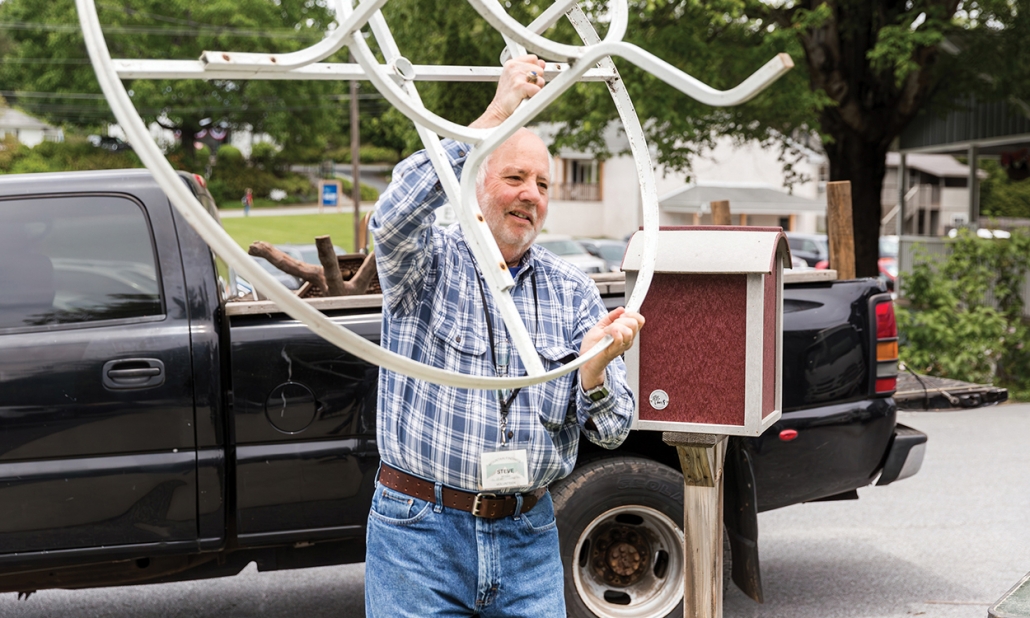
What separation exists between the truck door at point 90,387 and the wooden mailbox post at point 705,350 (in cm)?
167

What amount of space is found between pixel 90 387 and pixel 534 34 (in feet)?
8.24

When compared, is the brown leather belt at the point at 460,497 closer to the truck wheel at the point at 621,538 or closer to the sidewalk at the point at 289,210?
the truck wheel at the point at 621,538

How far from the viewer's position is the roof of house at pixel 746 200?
3984 cm

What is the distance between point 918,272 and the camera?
422 inches

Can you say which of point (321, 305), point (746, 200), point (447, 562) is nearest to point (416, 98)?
point (447, 562)

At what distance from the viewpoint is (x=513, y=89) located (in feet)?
6.03

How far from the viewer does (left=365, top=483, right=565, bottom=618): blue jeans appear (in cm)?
232

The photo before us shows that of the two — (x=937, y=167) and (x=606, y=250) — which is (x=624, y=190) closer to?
(x=937, y=167)

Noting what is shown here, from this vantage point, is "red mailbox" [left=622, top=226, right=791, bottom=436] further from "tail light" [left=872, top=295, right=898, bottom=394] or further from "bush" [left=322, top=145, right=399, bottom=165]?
"bush" [left=322, top=145, right=399, bottom=165]

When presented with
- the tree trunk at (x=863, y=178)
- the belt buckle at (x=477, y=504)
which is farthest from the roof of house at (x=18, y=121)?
the belt buckle at (x=477, y=504)

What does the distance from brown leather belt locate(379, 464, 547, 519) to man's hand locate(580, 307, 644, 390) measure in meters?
0.32

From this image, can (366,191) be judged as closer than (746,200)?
No

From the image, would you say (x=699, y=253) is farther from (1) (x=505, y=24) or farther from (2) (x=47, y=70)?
(2) (x=47, y=70)

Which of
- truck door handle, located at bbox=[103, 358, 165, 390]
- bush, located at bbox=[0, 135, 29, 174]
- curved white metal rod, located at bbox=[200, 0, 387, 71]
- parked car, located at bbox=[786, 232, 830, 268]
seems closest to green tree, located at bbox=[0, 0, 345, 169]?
bush, located at bbox=[0, 135, 29, 174]
